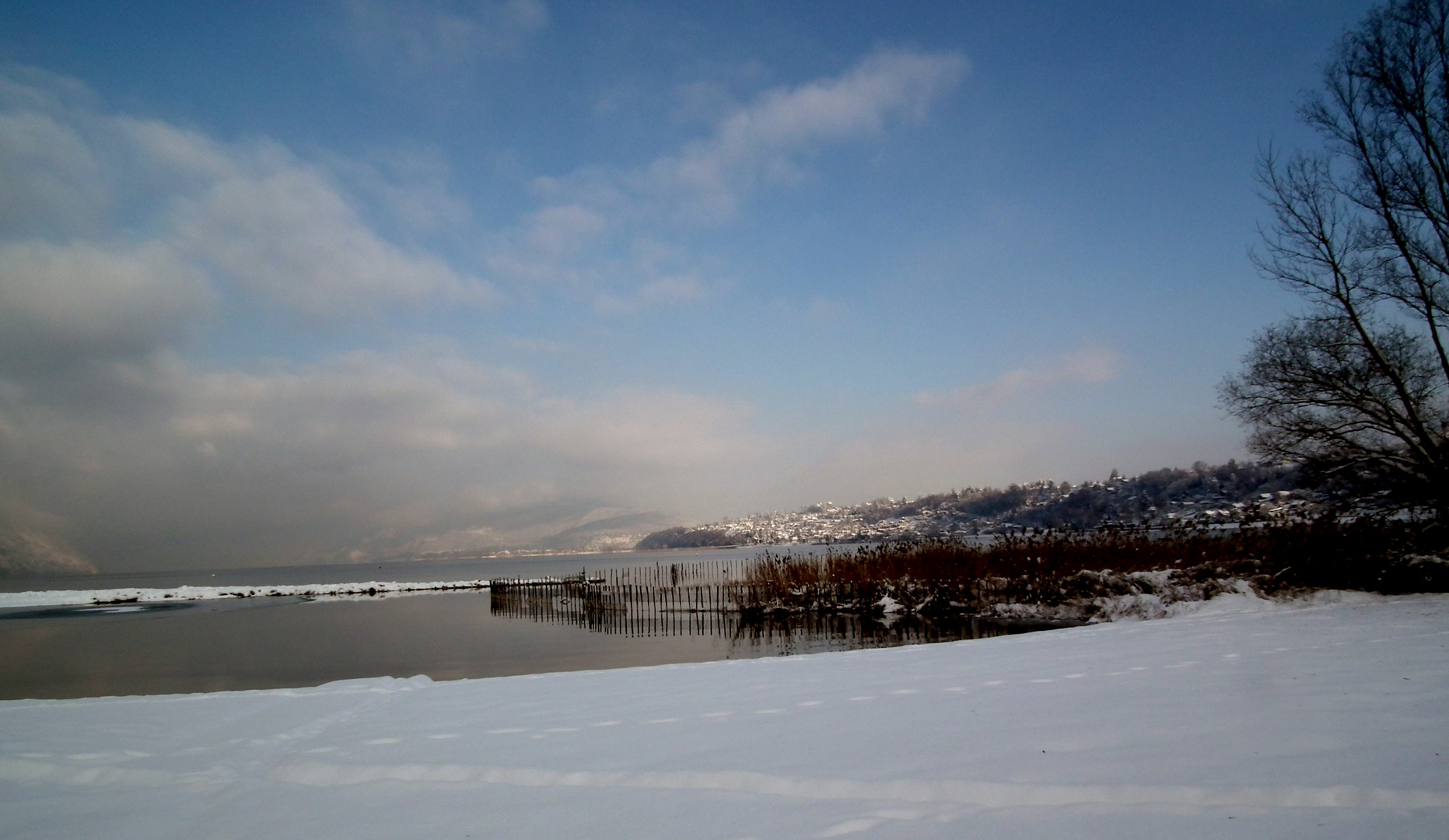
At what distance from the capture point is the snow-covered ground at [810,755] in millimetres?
2672

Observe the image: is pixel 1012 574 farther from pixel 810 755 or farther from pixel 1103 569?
pixel 810 755

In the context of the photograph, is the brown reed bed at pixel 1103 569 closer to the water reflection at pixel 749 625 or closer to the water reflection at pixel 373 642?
the water reflection at pixel 749 625

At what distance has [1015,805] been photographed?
271cm

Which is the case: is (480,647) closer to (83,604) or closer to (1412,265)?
(1412,265)

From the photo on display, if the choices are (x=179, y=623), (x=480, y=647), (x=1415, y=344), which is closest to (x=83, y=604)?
(x=179, y=623)

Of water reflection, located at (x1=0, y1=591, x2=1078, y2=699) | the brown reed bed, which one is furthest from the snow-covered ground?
water reflection, located at (x1=0, y1=591, x2=1078, y2=699)

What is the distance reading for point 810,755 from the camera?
3664mm

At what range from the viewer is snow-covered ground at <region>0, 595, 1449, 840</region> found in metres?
2.67

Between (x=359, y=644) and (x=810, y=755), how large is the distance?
20.0m

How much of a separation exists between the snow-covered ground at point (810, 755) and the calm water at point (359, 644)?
8690 millimetres

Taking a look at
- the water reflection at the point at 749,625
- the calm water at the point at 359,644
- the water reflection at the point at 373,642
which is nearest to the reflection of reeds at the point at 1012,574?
the water reflection at the point at 749,625

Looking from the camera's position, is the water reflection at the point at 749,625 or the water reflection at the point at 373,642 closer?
the water reflection at the point at 373,642

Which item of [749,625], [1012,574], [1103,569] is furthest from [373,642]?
[1103,569]

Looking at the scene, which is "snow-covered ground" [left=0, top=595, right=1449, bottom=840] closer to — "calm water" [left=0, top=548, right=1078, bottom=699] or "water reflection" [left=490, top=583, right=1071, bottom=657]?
"calm water" [left=0, top=548, right=1078, bottom=699]
